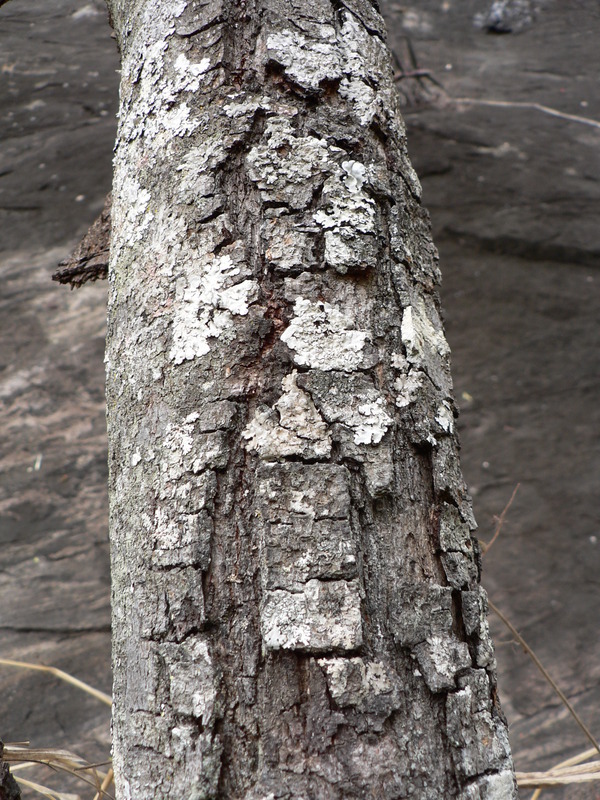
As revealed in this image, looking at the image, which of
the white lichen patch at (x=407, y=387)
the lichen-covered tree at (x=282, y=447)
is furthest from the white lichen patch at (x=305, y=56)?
the white lichen patch at (x=407, y=387)

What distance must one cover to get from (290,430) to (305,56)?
0.41 meters

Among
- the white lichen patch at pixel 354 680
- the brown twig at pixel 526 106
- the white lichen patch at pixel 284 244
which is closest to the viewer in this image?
the white lichen patch at pixel 354 680

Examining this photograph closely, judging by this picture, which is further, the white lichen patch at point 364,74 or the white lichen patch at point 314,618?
the white lichen patch at point 364,74

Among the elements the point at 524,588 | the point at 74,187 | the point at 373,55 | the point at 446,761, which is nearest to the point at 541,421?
the point at 524,588

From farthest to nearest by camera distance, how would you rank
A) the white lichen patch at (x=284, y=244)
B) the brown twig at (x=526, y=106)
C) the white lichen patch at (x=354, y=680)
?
the brown twig at (x=526, y=106) → the white lichen patch at (x=284, y=244) → the white lichen patch at (x=354, y=680)

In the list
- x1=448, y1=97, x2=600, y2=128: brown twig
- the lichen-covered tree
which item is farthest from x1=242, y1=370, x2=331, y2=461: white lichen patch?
x1=448, y1=97, x2=600, y2=128: brown twig

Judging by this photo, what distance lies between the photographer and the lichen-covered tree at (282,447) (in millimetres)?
406

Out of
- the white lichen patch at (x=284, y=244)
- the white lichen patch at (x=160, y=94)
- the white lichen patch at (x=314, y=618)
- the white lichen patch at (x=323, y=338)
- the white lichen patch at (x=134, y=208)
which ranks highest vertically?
the white lichen patch at (x=160, y=94)

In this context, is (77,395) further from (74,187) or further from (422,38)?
(422,38)

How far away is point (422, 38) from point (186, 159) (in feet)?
8.10

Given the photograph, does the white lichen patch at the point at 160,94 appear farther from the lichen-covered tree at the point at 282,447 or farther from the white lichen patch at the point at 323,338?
the white lichen patch at the point at 323,338

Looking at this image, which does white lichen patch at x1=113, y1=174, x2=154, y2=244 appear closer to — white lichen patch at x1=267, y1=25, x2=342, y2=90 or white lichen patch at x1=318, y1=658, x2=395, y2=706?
white lichen patch at x1=267, y1=25, x2=342, y2=90

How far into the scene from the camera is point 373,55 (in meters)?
Result: 0.65

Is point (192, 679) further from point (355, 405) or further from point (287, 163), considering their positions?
point (287, 163)
